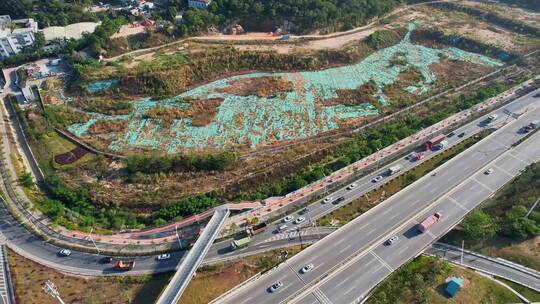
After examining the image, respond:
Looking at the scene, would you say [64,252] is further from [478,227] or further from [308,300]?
[478,227]

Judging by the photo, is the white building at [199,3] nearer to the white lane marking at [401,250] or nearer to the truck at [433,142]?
the truck at [433,142]

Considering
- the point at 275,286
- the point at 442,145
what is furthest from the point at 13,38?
the point at 442,145

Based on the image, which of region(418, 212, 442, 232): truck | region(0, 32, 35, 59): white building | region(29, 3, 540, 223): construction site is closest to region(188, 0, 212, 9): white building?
region(29, 3, 540, 223): construction site

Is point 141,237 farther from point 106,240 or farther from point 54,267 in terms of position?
point 54,267

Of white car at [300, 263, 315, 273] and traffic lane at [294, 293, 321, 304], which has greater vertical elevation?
white car at [300, 263, 315, 273]

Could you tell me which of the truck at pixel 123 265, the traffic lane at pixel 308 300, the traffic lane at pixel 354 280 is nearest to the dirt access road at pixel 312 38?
the truck at pixel 123 265

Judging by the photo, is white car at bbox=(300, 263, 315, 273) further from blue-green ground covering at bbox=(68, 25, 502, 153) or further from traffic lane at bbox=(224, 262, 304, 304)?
blue-green ground covering at bbox=(68, 25, 502, 153)

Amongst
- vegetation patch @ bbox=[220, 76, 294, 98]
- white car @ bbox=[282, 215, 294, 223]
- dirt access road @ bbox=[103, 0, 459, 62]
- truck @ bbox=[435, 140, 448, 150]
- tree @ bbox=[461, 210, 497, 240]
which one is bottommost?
white car @ bbox=[282, 215, 294, 223]

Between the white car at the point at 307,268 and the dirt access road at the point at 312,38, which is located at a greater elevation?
the dirt access road at the point at 312,38
